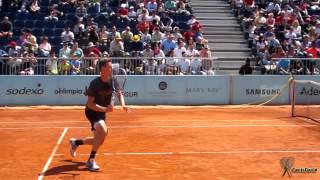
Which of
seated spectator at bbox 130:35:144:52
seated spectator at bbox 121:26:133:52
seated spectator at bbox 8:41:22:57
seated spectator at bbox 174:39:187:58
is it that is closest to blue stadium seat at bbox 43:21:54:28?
seated spectator at bbox 8:41:22:57

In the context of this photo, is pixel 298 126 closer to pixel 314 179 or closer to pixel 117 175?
pixel 314 179

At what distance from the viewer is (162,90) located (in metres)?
22.1

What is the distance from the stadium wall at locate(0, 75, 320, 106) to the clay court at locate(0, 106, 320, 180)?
79.8 inches

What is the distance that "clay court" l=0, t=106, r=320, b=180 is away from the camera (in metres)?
10.3

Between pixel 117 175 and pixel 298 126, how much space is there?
776cm

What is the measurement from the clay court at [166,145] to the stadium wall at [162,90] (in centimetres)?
203

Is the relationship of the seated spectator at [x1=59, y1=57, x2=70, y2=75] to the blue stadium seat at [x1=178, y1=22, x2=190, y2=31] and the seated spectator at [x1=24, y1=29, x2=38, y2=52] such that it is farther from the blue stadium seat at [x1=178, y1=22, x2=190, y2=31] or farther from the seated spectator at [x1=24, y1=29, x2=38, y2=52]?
the blue stadium seat at [x1=178, y1=22, x2=190, y2=31]

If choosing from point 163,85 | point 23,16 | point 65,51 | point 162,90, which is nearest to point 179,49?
point 163,85

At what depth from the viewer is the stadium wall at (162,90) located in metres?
21.5

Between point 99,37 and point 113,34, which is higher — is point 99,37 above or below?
below

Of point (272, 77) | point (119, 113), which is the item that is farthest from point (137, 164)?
point (272, 77)

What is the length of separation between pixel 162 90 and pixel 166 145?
9.20 meters

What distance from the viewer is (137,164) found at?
10953mm

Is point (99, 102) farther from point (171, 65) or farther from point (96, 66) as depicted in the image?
point (171, 65)
